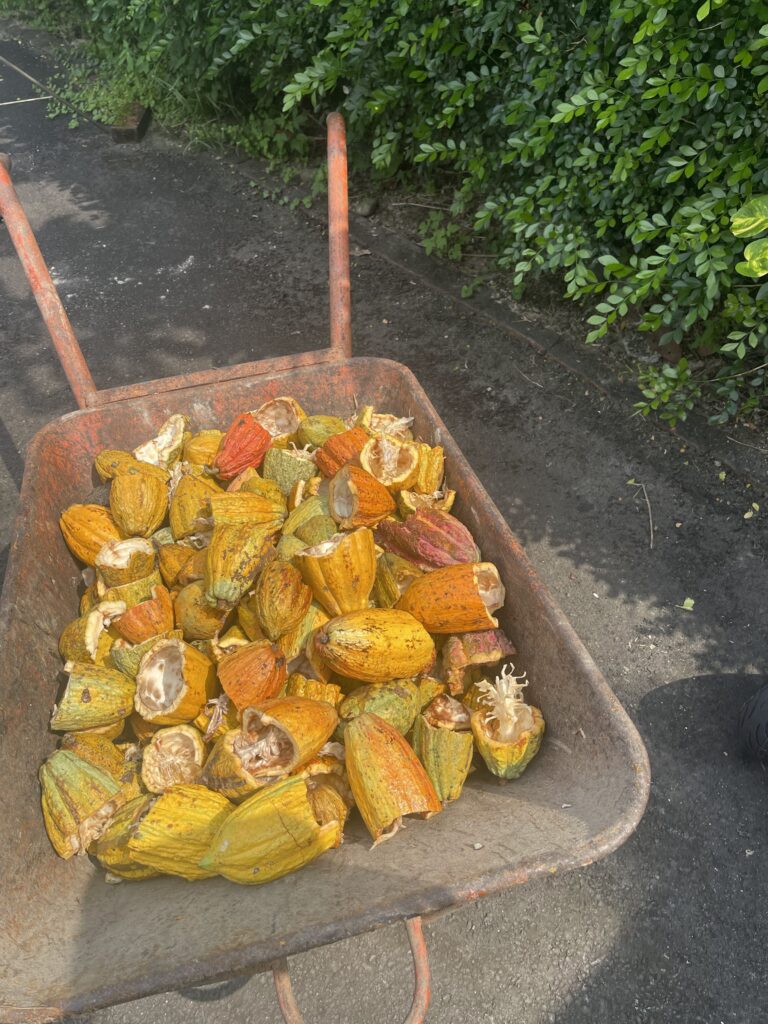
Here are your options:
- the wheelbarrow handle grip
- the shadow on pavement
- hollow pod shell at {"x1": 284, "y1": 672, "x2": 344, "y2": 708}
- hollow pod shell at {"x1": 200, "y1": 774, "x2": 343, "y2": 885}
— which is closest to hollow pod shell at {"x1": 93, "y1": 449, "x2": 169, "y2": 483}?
hollow pod shell at {"x1": 284, "y1": 672, "x2": 344, "y2": 708}

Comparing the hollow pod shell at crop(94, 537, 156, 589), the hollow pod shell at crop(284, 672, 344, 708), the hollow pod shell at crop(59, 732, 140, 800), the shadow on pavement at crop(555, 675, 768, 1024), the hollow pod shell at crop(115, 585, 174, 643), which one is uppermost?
the hollow pod shell at crop(94, 537, 156, 589)

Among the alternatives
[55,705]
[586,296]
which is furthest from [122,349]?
[55,705]

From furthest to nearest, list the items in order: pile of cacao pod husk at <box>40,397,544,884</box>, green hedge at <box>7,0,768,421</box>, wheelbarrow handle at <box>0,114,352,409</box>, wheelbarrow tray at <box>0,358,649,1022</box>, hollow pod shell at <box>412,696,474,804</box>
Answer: green hedge at <box>7,0,768,421</box> < wheelbarrow handle at <box>0,114,352,409</box> < hollow pod shell at <box>412,696,474,804</box> < pile of cacao pod husk at <box>40,397,544,884</box> < wheelbarrow tray at <box>0,358,649,1022</box>

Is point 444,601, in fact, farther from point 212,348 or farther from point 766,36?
point 212,348

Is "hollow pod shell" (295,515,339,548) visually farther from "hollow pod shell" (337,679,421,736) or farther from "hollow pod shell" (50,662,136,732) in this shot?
"hollow pod shell" (50,662,136,732)

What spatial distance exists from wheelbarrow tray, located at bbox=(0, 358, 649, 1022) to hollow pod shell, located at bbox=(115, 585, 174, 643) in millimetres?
205

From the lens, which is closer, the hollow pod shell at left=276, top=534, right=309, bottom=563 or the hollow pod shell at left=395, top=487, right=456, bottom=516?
the hollow pod shell at left=276, top=534, right=309, bottom=563

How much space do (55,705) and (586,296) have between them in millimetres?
3490

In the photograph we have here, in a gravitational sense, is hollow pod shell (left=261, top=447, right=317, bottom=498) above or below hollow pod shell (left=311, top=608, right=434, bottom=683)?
above

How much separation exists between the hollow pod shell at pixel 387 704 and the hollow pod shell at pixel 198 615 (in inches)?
16.1

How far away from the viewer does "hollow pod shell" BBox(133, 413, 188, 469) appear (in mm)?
2340

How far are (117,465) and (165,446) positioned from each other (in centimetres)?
18

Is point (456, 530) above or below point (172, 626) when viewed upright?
above

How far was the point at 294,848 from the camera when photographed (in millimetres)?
1413
